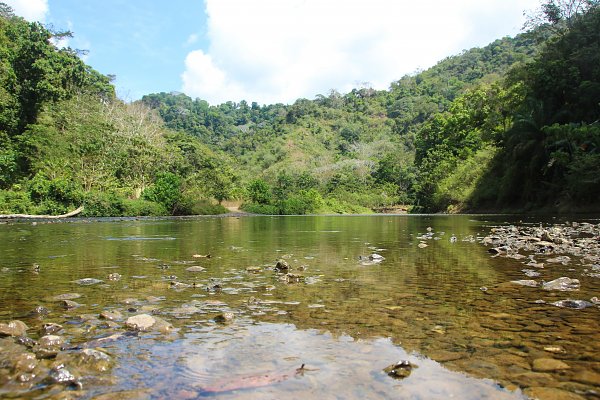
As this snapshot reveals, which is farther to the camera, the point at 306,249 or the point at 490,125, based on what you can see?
the point at 490,125

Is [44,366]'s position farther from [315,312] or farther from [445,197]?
[445,197]

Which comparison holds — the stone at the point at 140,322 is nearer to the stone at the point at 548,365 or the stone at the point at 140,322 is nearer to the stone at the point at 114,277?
the stone at the point at 114,277

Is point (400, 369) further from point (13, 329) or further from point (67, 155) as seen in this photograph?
point (67, 155)

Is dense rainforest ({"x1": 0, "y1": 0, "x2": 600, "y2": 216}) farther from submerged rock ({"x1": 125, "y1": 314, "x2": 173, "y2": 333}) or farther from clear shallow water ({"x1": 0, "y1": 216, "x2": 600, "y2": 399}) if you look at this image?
submerged rock ({"x1": 125, "y1": 314, "x2": 173, "y2": 333})

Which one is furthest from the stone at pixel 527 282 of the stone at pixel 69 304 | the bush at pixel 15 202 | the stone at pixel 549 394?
the bush at pixel 15 202

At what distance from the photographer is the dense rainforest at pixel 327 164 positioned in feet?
98.9

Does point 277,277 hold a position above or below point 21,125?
below

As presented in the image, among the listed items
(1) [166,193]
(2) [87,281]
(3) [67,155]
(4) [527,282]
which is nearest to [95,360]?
(2) [87,281]

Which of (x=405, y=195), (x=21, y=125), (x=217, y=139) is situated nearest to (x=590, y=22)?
(x=405, y=195)

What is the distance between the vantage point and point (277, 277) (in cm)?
564

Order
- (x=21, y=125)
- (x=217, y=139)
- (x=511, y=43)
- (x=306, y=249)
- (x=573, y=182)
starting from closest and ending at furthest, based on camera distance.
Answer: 1. (x=306, y=249)
2. (x=573, y=182)
3. (x=21, y=125)
4. (x=217, y=139)
5. (x=511, y=43)

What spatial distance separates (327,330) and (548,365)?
4.82 ft

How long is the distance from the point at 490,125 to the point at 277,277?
44.6 metres

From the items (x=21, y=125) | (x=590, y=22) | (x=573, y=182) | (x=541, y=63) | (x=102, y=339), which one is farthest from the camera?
(x=21, y=125)
